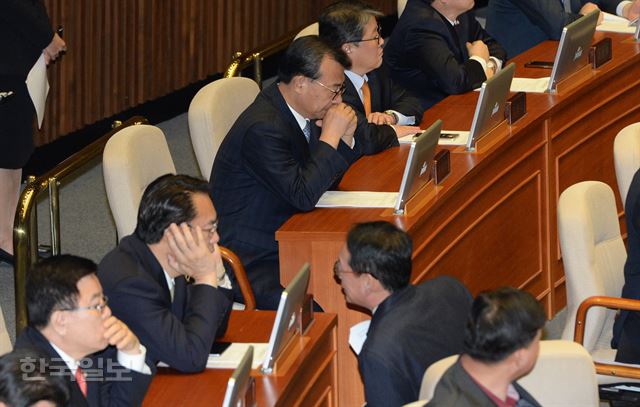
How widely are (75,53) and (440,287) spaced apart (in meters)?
3.90

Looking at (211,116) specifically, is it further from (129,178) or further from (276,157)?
(129,178)

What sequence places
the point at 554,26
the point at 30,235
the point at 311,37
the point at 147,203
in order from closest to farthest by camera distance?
the point at 147,203 → the point at 30,235 → the point at 311,37 → the point at 554,26

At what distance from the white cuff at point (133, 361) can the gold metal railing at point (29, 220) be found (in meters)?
0.94

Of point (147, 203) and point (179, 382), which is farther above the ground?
point (147, 203)

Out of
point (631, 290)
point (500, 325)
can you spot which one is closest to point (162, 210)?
point (500, 325)

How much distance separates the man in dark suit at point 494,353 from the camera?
3.55 m

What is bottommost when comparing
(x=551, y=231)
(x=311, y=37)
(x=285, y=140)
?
(x=551, y=231)

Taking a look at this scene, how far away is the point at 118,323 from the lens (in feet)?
12.4

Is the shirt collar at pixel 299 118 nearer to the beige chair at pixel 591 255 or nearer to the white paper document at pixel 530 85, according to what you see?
the beige chair at pixel 591 255

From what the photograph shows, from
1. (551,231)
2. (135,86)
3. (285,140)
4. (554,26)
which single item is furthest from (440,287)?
(135,86)

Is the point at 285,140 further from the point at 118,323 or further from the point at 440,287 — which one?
the point at 118,323

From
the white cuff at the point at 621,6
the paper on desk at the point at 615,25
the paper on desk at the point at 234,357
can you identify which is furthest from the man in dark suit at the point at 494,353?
the white cuff at the point at 621,6

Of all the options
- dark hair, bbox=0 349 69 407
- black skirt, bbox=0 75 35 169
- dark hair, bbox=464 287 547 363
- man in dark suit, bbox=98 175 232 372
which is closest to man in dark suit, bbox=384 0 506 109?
black skirt, bbox=0 75 35 169

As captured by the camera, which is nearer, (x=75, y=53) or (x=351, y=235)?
(x=351, y=235)
